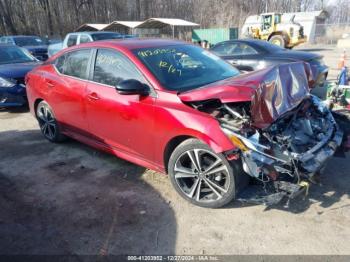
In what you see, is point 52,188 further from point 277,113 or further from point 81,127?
point 277,113

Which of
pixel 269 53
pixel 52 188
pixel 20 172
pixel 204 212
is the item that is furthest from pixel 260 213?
pixel 269 53

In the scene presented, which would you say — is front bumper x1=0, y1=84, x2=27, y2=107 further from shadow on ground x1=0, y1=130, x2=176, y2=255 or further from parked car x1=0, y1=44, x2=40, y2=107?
shadow on ground x1=0, y1=130, x2=176, y2=255

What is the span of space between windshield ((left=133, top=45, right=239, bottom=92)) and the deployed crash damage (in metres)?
0.43

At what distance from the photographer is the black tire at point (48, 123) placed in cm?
537

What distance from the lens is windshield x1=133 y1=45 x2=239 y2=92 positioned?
376 cm

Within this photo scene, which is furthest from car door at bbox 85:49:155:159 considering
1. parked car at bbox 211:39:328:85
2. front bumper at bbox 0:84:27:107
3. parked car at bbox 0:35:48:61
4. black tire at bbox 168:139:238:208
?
parked car at bbox 0:35:48:61

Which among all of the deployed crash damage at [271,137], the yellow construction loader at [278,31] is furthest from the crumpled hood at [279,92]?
the yellow construction loader at [278,31]

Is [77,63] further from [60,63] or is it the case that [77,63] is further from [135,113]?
[135,113]

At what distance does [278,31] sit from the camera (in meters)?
23.5

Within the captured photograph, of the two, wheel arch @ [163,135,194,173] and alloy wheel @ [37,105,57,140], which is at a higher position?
wheel arch @ [163,135,194,173]

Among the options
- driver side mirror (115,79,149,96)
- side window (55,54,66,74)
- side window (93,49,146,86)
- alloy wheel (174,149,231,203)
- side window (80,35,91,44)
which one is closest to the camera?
alloy wheel (174,149,231,203)

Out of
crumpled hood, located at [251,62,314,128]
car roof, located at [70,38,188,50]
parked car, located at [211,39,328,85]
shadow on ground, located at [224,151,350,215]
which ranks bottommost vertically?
shadow on ground, located at [224,151,350,215]

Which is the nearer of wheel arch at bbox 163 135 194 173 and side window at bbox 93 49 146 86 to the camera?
wheel arch at bbox 163 135 194 173

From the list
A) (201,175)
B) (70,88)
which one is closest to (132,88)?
(201,175)
